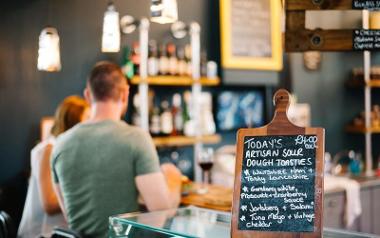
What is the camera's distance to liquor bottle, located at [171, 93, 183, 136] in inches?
201

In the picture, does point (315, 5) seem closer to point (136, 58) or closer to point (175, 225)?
point (175, 225)

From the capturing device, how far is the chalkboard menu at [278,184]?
181 cm

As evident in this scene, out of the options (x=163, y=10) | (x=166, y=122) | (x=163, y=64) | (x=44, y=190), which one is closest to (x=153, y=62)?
(x=163, y=64)

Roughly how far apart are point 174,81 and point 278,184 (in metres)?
3.16

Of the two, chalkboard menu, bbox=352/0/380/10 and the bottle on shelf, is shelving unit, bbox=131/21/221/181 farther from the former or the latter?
chalkboard menu, bbox=352/0/380/10

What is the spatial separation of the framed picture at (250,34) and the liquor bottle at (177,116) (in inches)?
24.6

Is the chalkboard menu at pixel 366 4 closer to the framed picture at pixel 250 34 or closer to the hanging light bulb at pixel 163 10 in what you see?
the hanging light bulb at pixel 163 10

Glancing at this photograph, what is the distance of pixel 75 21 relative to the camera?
473 centimetres

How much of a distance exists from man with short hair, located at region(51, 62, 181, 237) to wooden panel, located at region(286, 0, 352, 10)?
884 mm

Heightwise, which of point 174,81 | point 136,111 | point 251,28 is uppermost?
point 251,28

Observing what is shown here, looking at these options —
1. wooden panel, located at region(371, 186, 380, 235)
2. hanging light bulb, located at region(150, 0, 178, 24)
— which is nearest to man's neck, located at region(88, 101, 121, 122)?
hanging light bulb, located at region(150, 0, 178, 24)

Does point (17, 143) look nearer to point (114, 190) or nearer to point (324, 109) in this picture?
point (114, 190)

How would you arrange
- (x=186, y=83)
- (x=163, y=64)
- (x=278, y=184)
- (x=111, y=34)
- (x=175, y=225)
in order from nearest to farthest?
(x=278, y=184), (x=175, y=225), (x=111, y=34), (x=163, y=64), (x=186, y=83)

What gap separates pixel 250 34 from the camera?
18.4 ft
